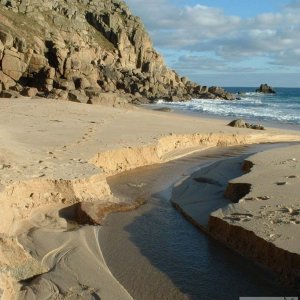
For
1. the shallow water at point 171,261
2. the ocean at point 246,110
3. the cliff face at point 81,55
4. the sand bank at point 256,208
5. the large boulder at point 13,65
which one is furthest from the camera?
the cliff face at point 81,55

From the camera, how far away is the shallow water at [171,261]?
5.45 meters

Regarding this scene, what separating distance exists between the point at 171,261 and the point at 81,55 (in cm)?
3904

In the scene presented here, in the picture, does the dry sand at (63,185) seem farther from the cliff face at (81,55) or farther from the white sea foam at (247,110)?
the white sea foam at (247,110)

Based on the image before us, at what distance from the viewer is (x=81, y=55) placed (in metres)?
43.1

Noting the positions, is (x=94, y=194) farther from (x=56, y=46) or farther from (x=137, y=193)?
(x=56, y=46)

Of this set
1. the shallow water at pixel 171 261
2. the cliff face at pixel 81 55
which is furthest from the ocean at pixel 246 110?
the shallow water at pixel 171 261

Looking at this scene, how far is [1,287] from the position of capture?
438 centimetres

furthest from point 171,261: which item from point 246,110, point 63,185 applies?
point 246,110

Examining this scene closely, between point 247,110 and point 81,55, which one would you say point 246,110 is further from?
point 81,55

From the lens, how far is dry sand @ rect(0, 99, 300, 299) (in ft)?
17.5

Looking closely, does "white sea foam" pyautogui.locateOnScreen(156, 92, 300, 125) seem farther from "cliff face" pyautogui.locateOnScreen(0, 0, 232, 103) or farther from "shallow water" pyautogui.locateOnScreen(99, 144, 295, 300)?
"shallow water" pyautogui.locateOnScreen(99, 144, 295, 300)

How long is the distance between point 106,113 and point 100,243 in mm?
14545

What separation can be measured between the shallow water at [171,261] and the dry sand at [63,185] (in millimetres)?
308

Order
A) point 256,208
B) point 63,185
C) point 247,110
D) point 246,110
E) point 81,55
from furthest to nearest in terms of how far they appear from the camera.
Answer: point 81,55, point 247,110, point 246,110, point 63,185, point 256,208
